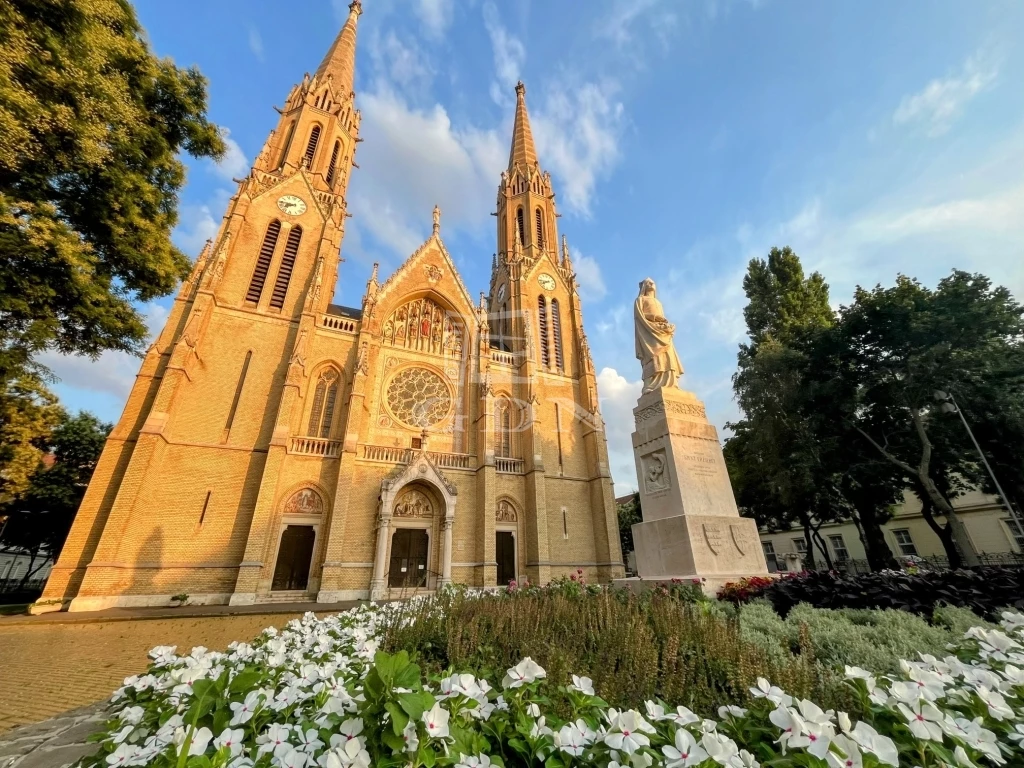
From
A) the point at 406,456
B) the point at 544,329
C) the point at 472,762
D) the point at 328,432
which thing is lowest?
the point at 472,762

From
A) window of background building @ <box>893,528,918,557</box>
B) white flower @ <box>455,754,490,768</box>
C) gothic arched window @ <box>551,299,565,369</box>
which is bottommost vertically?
white flower @ <box>455,754,490,768</box>

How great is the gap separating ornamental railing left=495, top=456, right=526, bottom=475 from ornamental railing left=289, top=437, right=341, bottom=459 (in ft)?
25.8

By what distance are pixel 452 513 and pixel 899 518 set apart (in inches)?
1185

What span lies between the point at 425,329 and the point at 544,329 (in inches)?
314

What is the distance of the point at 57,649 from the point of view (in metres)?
8.46

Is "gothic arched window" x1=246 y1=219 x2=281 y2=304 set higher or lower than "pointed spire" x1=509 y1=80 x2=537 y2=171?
lower

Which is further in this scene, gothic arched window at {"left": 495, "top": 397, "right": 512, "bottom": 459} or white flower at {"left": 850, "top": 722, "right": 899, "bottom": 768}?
gothic arched window at {"left": 495, "top": 397, "right": 512, "bottom": 459}

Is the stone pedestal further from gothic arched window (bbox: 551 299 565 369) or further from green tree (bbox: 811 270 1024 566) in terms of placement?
gothic arched window (bbox: 551 299 565 369)

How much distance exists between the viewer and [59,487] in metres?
19.1

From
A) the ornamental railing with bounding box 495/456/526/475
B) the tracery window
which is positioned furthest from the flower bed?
the tracery window

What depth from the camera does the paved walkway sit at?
5.45 meters

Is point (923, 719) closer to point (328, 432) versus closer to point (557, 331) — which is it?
point (328, 432)

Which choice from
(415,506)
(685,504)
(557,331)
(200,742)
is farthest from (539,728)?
(557,331)

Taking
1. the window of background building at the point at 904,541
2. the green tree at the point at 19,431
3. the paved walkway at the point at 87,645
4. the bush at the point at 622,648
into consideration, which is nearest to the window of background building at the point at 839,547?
the window of background building at the point at 904,541
